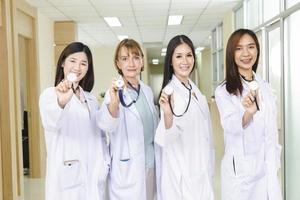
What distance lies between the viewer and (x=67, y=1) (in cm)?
542

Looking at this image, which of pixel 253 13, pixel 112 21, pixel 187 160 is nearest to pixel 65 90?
pixel 187 160

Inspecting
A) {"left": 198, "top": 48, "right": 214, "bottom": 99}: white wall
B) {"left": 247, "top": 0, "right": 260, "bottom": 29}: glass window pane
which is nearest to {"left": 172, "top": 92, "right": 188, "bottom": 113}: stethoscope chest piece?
{"left": 247, "top": 0, "right": 260, "bottom": 29}: glass window pane

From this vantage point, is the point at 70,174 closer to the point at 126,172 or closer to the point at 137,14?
the point at 126,172

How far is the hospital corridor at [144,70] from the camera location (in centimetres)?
199

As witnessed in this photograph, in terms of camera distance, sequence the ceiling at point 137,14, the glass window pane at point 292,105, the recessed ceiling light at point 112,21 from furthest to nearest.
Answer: the recessed ceiling light at point 112,21
the ceiling at point 137,14
the glass window pane at point 292,105

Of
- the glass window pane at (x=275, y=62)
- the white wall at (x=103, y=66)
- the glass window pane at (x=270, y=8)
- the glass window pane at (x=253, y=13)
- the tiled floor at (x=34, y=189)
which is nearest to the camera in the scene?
the glass window pane at (x=275, y=62)

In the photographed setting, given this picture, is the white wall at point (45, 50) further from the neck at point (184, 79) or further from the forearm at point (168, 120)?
the forearm at point (168, 120)

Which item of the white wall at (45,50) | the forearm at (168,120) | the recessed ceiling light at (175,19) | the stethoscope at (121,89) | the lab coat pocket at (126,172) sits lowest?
the lab coat pocket at (126,172)

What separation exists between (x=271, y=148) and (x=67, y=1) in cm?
429

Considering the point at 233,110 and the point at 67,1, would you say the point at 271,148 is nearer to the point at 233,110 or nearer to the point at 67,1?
the point at 233,110

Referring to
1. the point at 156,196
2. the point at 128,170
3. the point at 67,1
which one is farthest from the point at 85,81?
the point at 67,1

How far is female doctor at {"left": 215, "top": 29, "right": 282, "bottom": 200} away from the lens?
6.28 ft

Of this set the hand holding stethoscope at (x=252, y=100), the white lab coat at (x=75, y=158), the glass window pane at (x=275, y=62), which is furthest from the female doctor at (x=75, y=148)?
the glass window pane at (x=275, y=62)

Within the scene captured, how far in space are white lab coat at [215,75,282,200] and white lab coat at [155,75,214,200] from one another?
132 mm
